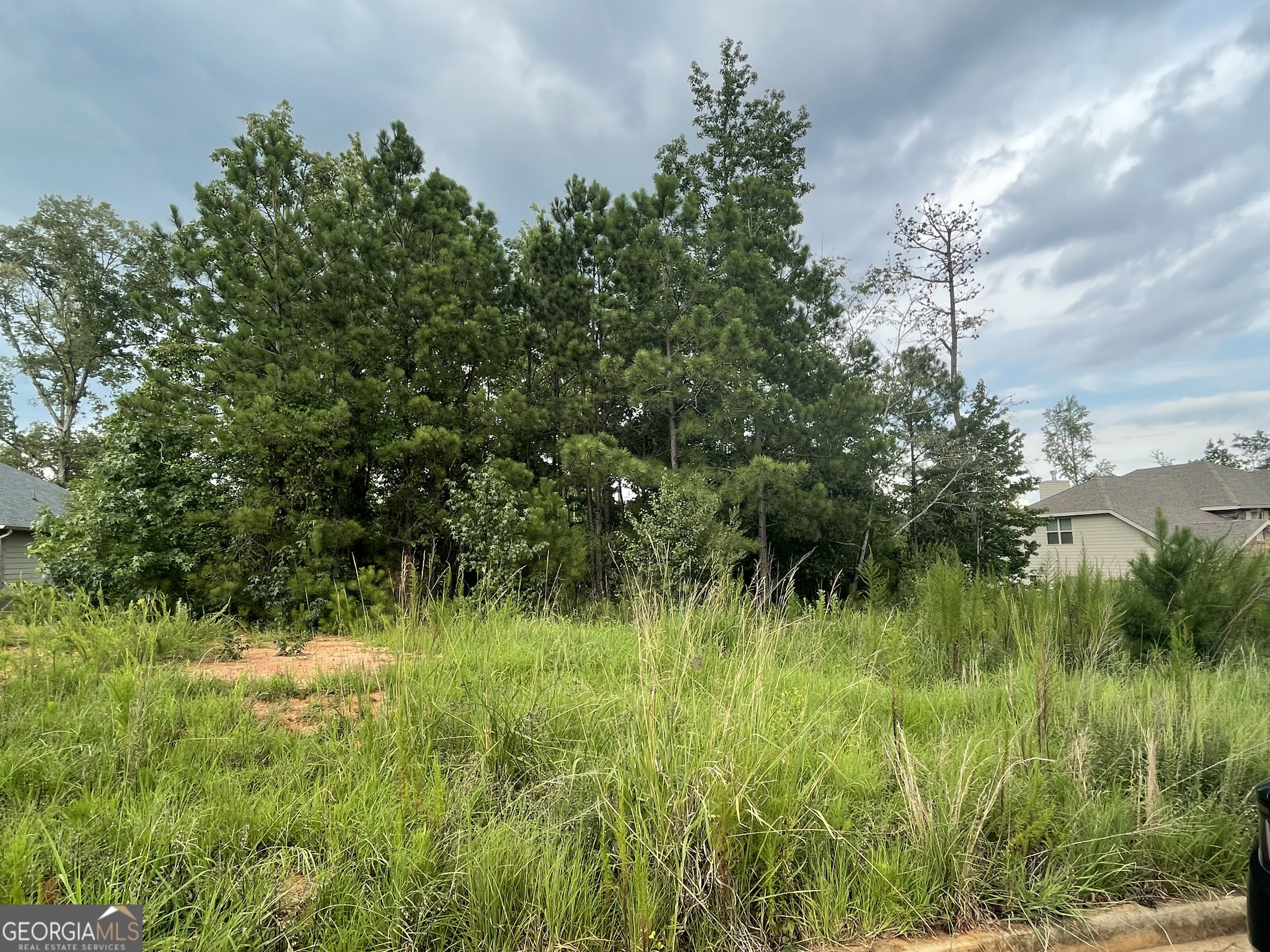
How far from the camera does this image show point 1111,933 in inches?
84.5

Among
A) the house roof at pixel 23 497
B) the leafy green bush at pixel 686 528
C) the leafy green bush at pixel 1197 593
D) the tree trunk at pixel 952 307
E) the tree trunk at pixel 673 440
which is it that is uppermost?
the tree trunk at pixel 952 307

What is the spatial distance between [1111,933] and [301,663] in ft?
17.8

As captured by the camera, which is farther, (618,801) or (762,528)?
(762,528)

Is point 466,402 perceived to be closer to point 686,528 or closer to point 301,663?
point 686,528

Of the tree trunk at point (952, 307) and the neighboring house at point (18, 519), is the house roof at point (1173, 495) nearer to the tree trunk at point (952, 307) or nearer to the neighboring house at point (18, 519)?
the tree trunk at point (952, 307)

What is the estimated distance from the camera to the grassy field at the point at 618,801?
1947 mm

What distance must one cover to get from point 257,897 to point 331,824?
0.30 meters

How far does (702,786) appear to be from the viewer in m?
2.23

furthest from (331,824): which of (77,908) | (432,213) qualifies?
(432,213)

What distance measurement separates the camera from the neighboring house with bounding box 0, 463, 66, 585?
57.4ft

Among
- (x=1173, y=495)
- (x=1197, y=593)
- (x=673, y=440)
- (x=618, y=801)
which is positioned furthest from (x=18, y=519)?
(x=1173, y=495)

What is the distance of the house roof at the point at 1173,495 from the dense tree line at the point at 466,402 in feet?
56.3

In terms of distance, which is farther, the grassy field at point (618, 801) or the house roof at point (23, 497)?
the house roof at point (23, 497)

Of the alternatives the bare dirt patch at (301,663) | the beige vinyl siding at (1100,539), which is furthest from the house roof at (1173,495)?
the bare dirt patch at (301,663)
